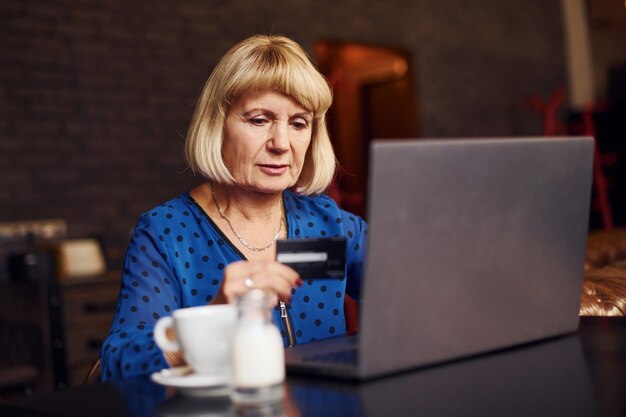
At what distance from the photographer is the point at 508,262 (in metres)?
1.12

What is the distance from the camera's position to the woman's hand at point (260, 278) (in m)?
1.10

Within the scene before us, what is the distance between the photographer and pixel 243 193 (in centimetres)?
172

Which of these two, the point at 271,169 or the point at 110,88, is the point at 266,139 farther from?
the point at 110,88

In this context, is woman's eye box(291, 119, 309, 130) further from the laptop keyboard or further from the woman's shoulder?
the laptop keyboard

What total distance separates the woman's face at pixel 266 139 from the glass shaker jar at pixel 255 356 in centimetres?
73

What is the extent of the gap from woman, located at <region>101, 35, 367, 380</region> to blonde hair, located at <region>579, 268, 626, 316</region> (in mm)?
534

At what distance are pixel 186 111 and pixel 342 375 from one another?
3944mm

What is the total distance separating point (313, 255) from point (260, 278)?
75 mm

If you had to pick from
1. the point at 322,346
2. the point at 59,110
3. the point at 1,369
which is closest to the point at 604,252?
the point at 322,346

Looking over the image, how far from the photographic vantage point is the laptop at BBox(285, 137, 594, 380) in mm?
967

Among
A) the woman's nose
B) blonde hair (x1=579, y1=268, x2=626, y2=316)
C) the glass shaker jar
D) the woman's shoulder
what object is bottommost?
blonde hair (x1=579, y1=268, x2=626, y2=316)

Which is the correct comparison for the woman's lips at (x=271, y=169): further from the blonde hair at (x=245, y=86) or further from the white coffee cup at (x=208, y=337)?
the white coffee cup at (x=208, y=337)

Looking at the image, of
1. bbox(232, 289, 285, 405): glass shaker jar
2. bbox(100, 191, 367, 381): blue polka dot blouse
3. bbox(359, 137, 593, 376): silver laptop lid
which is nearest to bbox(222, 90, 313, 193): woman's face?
bbox(100, 191, 367, 381): blue polka dot blouse

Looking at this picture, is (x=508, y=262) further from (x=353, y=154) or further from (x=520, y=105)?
(x=353, y=154)
